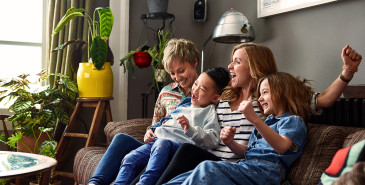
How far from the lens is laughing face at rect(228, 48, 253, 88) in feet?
6.48

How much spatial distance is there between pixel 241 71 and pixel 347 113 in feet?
1.83

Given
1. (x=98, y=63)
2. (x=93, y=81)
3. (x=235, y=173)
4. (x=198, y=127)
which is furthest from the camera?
(x=93, y=81)

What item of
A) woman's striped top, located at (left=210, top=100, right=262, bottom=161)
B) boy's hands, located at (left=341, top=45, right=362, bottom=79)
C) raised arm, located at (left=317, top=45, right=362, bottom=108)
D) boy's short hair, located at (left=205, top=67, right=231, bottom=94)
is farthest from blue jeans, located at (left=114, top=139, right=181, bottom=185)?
boy's hands, located at (left=341, top=45, right=362, bottom=79)

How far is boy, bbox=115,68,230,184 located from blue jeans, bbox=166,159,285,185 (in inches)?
9.5

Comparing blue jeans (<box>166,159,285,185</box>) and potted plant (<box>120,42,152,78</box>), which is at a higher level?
potted plant (<box>120,42,152,78</box>)

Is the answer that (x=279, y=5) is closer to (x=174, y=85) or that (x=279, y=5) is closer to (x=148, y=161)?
(x=174, y=85)

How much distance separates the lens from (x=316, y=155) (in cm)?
158

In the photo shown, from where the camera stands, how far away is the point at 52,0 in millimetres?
3631

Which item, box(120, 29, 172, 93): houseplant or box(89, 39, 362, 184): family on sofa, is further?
box(120, 29, 172, 93): houseplant

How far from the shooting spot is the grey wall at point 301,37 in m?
2.46

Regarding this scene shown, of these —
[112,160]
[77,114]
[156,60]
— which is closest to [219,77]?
[112,160]

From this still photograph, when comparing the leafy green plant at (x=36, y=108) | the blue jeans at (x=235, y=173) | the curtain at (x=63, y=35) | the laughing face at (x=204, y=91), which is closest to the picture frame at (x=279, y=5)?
the laughing face at (x=204, y=91)

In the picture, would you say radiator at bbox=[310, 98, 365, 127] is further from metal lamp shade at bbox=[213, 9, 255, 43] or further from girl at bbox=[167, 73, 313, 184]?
metal lamp shade at bbox=[213, 9, 255, 43]

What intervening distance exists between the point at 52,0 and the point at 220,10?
5.02ft
